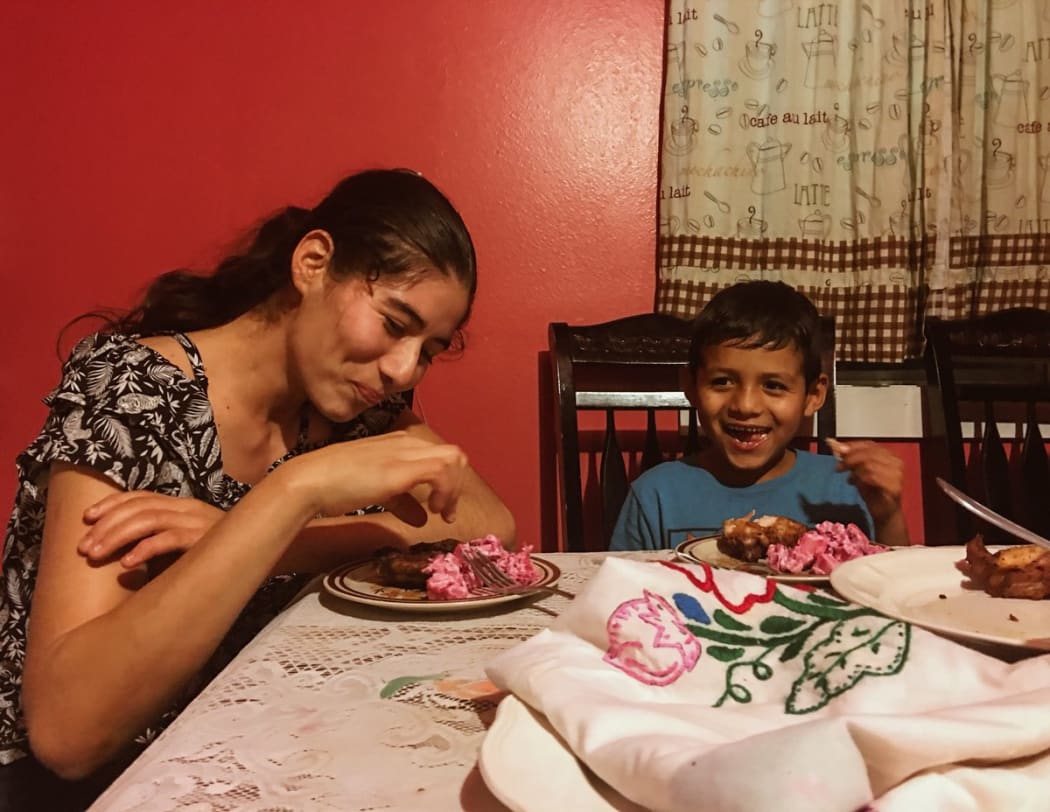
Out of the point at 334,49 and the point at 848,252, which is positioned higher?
the point at 334,49

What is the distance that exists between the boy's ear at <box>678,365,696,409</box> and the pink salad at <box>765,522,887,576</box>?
0.69m

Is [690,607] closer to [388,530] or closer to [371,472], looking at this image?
[371,472]

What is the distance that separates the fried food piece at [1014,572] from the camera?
700 mm

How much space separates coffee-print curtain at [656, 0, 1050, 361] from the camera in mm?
1780

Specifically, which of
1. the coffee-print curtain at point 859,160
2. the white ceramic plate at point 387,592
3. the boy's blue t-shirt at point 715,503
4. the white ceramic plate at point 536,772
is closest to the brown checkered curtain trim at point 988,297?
the coffee-print curtain at point 859,160

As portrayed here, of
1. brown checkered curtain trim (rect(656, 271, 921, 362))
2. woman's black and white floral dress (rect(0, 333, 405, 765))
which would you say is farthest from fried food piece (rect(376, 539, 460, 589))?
brown checkered curtain trim (rect(656, 271, 921, 362))

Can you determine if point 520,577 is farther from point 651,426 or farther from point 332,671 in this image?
point 651,426

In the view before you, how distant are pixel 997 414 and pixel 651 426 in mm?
881

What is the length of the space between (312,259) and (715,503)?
86cm

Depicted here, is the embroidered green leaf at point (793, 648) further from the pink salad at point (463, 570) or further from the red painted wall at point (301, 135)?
the red painted wall at point (301, 135)

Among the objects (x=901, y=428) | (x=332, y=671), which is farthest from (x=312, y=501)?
(x=901, y=428)

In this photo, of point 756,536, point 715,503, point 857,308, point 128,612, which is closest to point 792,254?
point 857,308

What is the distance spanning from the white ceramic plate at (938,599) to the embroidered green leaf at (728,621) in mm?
141

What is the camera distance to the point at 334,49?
180cm
